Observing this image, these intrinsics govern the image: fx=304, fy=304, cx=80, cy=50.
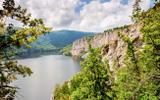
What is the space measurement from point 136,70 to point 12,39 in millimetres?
20608

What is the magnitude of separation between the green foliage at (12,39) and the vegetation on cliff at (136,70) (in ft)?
26.2

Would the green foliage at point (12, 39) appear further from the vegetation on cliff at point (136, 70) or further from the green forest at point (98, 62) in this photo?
the vegetation on cliff at point (136, 70)

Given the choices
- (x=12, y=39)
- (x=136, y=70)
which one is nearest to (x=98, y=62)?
(x=136, y=70)

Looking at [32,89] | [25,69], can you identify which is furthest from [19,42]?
[32,89]

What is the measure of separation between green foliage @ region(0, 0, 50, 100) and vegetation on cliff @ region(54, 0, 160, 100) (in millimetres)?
7991

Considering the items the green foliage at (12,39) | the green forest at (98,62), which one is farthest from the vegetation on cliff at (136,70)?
the green foliage at (12,39)

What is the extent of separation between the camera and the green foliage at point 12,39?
1248 centimetres

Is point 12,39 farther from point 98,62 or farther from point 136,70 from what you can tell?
point 98,62

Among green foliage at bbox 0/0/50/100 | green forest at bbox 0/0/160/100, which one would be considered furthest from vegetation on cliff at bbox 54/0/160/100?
green foliage at bbox 0/0/50/100

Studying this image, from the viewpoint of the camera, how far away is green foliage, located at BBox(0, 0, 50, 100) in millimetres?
12477

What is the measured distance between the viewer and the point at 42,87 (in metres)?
131

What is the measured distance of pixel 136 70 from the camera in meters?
31.3

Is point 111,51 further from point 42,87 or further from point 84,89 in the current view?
point 84,89

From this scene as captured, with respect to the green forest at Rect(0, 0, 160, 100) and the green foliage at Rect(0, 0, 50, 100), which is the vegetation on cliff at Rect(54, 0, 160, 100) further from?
the green foliage at Rect(0, 0, 50, 100)
